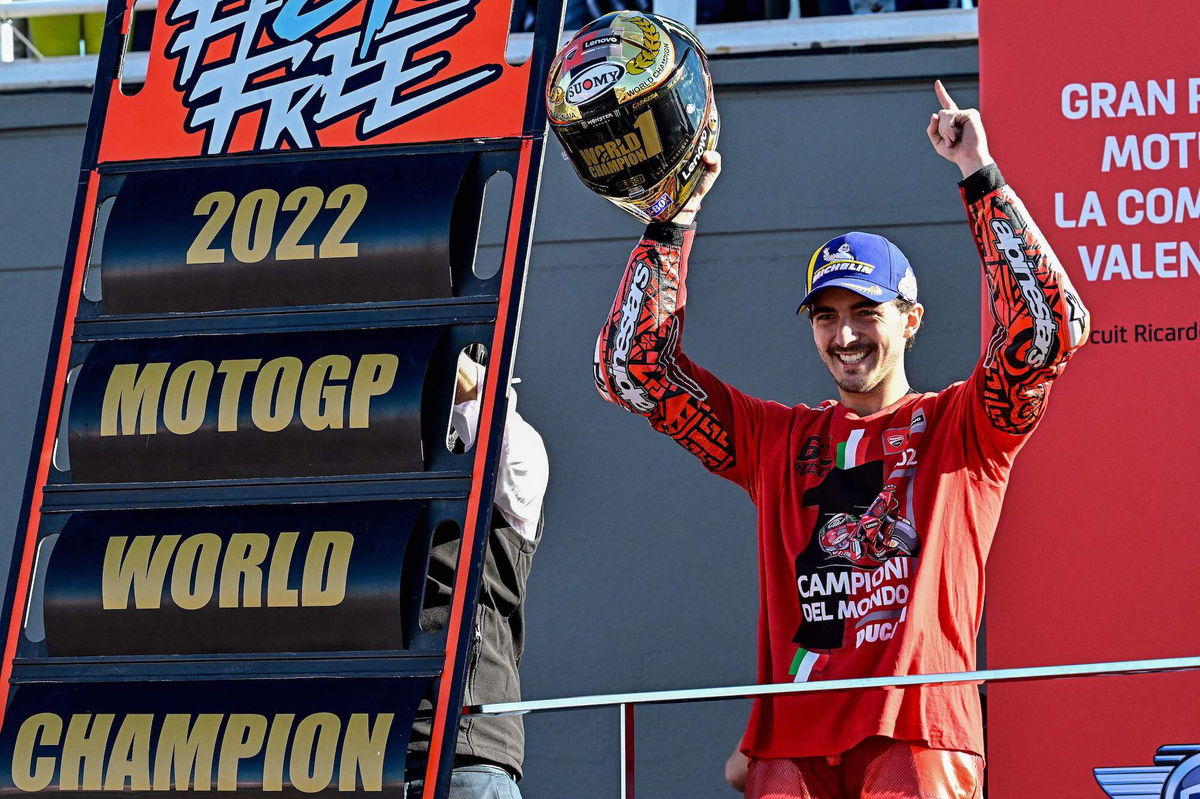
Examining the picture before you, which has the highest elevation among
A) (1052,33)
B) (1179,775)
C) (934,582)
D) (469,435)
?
(1052,33)

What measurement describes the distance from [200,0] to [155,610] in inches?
46.1

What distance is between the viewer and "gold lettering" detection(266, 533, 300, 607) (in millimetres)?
2668

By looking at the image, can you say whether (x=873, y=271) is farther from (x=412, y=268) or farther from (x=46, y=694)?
(x=46, y=694)

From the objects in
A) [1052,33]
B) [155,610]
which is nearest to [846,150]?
[1052,33]

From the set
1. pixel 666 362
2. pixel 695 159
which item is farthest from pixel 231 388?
pixel 695 159

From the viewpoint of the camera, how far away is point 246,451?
2799mm

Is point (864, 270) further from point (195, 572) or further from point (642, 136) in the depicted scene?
point (195, 572)

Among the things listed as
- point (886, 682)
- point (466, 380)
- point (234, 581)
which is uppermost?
point (466, 380)

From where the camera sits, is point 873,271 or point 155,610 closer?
point 155,610

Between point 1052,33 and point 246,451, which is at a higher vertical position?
point 1052,33

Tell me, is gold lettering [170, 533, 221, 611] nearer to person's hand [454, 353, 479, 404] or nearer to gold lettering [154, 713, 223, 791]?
gold lettering [154, 713, 223, 791]

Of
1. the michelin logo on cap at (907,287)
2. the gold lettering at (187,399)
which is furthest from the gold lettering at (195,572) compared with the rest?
the michelin logo on cap at (907,287)

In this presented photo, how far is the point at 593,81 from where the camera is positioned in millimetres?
2707

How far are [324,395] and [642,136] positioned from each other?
694 millimetres
